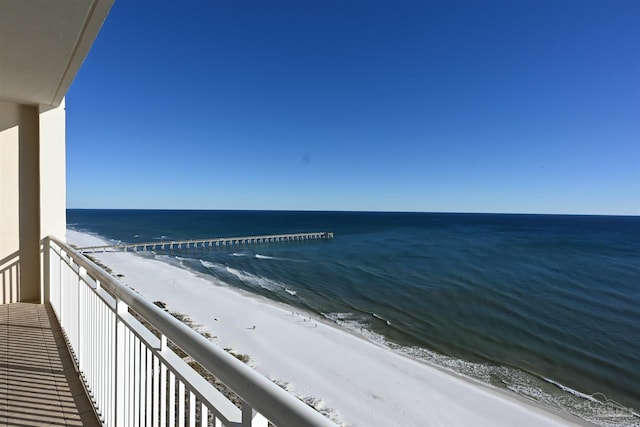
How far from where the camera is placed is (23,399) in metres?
2.35

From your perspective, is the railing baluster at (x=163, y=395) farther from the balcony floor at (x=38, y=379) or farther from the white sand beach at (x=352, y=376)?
the white sand beach at (x=352, y=376)

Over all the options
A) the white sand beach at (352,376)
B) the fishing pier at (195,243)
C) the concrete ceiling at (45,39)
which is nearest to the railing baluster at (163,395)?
the concrete ceiling at (45,39)

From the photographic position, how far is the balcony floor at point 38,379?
7.18ft

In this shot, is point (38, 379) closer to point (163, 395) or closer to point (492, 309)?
point (163, 395)

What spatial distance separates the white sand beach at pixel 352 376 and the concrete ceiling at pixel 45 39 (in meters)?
6.88

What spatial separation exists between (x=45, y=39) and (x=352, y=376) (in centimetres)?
847

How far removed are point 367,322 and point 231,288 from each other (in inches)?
313

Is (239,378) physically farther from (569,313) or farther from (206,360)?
(569,313)

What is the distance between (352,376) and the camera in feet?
27.4

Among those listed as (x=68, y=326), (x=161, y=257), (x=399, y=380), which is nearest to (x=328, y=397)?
(x=399, y=380)

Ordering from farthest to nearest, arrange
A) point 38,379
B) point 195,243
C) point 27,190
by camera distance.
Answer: point 195,243
point 27,190
point 38,379

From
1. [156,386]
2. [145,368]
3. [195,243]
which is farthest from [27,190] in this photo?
[195,243]

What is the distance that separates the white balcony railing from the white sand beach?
542 cm

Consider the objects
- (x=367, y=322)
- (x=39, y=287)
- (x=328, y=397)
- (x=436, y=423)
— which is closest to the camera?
(x=39, y=287)
